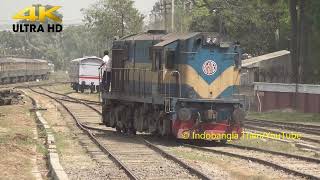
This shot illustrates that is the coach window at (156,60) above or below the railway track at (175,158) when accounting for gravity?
above

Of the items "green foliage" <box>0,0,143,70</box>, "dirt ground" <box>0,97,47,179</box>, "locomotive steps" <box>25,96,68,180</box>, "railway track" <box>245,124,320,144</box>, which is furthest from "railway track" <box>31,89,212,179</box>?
"green foliage" <box>0,0,143,70</box>

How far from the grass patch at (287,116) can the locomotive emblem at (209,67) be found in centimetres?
1291

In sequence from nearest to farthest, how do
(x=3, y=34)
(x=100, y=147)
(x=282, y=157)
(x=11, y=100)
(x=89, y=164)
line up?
(x=89, y=164) → (x=282, y=157) → (x=100, y=147) → (x=11, y=100) → (x=3, y=34)

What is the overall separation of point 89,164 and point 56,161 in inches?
31.5

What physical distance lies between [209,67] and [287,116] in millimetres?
15750

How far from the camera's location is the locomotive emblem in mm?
18359

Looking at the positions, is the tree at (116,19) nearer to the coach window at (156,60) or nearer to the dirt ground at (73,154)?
the dirt ground at (73,154)

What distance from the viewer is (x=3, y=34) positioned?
164 metres

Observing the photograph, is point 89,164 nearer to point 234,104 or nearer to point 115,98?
point 234,104

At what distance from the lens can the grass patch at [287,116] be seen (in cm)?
3059

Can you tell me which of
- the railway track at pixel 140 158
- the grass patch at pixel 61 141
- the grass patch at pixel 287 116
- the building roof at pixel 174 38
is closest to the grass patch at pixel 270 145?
the railway track at pixel 140 158

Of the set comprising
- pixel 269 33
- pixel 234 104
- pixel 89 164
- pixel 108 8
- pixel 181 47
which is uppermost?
pixel 108 8

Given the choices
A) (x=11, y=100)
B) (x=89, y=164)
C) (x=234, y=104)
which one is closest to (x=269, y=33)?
(x=11, y=100)

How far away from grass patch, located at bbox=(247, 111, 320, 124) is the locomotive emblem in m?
12.9
